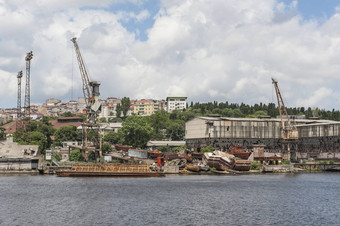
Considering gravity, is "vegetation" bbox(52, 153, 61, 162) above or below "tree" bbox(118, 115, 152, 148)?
below

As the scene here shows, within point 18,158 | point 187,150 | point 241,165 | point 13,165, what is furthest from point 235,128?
point 13,165

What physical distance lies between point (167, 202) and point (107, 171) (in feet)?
143

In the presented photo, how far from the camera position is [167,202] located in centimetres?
6900

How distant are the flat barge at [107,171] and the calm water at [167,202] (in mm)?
10990

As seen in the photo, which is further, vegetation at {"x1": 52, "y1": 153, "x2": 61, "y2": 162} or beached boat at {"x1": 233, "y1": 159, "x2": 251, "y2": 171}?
vegetation at {"x1": 52, "y1": 153, "x2": 61, "y2": 162}

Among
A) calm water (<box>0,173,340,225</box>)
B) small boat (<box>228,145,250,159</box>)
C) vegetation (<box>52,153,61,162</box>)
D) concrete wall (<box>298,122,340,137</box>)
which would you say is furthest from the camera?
concrete wall (<box>298,122,340,137</box>)

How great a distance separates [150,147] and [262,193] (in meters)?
111

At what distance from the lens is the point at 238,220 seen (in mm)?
55531

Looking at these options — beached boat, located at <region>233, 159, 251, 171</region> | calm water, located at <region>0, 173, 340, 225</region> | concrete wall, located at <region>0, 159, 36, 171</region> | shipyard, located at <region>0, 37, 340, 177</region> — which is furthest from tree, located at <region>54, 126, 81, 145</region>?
calm water, located at <region>0, 173, 340, 225</region>

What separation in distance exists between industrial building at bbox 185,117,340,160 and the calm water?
6478 cm

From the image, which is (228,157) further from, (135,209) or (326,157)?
(135,209)

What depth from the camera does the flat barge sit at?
110 meters

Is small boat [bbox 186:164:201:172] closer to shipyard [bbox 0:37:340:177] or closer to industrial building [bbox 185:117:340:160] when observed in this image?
shipyard [bbox 0:37:340:177]

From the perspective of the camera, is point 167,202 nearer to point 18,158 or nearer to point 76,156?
point 18,158
